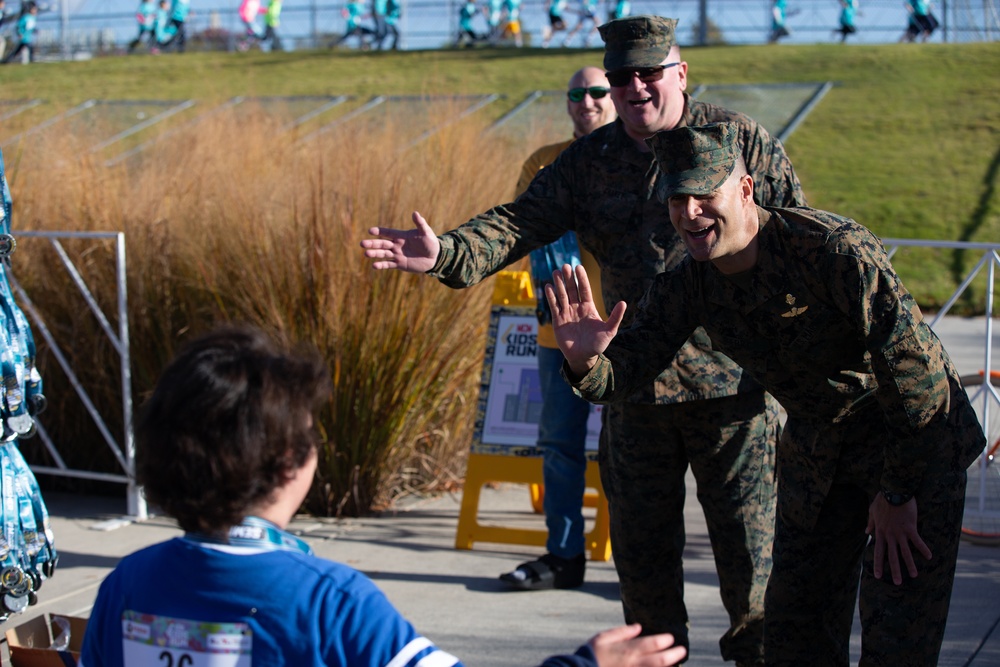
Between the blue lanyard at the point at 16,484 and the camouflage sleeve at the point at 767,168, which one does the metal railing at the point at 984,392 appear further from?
the blue lanyard at the point at 16,484

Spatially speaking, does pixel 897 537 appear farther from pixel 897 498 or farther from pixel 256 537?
pixel 256 537

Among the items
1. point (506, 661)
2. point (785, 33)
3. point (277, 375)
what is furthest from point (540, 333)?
point (785, 33)

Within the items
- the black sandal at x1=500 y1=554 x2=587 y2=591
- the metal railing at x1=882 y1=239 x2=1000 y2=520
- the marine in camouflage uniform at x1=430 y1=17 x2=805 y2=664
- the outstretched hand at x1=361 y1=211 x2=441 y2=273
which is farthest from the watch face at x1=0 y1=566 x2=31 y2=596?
the metal railing at x1=882 y1=239 x2=1000 y2=520

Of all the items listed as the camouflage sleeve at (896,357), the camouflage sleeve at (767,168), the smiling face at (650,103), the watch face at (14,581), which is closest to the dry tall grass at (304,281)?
the smiling face at (650,103)

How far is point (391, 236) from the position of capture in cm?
318

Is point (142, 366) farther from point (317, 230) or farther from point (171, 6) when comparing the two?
point (171, 6)

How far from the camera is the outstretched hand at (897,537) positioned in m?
2.47

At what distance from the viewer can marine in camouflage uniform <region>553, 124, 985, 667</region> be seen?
A: 2.46 m

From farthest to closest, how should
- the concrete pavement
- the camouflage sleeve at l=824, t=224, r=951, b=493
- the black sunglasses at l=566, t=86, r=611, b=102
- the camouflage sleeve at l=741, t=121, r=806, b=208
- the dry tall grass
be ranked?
the dry tall grass < the black sunglasses at l=566, t=86, r=611, b=102 < the concrete pavement < the camouflage sleeve at l=741, t=121, r=806, b=208 < the camouflage sleeve at l=824, t=224, r=951, b=493

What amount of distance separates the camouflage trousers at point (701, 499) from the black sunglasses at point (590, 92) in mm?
1769

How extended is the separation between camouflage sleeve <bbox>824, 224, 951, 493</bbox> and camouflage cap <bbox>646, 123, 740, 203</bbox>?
334mm

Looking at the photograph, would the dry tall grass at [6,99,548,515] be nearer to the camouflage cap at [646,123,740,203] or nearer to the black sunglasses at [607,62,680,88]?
the black sunglasses at [607,62,680,88]

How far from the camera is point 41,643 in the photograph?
9.97 ft

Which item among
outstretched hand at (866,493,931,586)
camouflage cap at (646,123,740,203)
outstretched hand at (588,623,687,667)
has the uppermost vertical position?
camouflage cap at (646,123,740,203)
